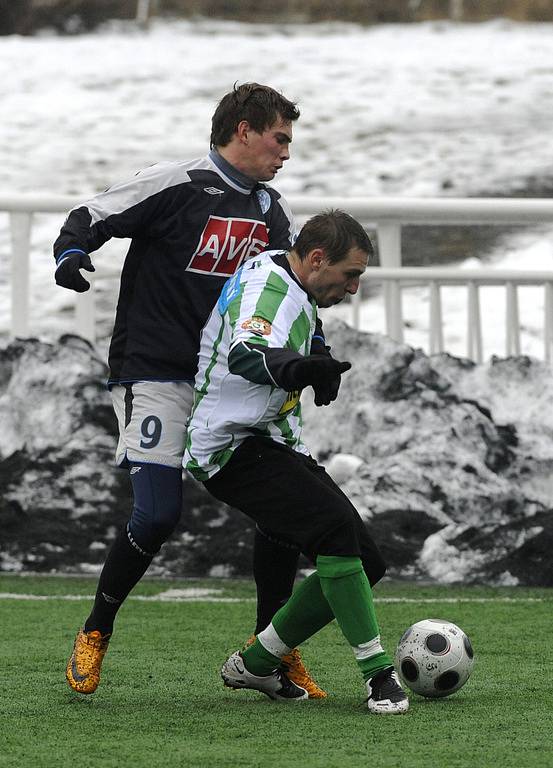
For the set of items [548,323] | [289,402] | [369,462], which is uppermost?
[548,323]

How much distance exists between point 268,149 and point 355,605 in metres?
1.30

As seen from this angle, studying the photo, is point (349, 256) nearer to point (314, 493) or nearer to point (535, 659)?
point (314, 493)

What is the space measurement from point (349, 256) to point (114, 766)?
142 centimetres

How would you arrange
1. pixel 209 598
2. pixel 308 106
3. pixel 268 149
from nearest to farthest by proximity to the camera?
pixel 268 149 < pixel 209 598 < pixel 308 106

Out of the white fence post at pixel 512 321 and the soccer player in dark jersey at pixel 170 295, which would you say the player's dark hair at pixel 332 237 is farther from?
the white fence post at pixel 512 321

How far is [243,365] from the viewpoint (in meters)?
4.08

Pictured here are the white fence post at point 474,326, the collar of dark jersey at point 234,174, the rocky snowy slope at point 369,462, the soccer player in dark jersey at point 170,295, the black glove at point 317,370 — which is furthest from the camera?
the white fence post at point 474,326

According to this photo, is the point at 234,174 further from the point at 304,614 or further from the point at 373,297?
the point at 373,297

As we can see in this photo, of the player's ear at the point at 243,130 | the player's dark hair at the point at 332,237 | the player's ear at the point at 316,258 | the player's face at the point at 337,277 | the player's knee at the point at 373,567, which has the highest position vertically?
the player's ear at the point at 243,130

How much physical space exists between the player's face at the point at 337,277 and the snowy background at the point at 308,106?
847 cm

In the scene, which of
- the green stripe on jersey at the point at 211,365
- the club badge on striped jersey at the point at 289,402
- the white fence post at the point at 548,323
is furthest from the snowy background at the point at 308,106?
the club badge on striped jersey at the point at 289,402

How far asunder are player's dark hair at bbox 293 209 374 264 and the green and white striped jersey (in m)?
0.09

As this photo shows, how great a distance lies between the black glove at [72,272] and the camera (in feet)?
14.2

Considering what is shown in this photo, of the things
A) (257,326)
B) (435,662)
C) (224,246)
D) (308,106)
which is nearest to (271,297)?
(257,326)
